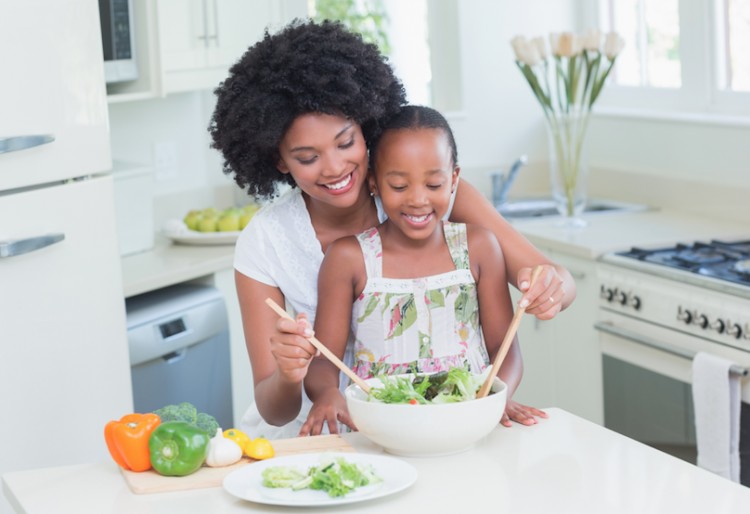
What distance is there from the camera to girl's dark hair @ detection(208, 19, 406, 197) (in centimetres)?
194

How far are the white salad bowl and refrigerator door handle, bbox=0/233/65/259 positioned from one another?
113cm

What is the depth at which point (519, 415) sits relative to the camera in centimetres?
174

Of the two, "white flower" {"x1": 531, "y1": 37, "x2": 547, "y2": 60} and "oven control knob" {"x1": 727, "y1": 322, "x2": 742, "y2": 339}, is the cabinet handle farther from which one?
"oven control knob" {"x1": 727, "y1": 322, "x2": 742, "y2": 339}

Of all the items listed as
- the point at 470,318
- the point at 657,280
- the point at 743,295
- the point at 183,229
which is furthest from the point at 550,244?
the point at 470,318

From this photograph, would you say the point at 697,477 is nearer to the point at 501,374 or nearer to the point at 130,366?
the point at 501,374

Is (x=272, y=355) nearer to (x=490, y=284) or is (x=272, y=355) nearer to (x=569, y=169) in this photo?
(x=490, y=284)

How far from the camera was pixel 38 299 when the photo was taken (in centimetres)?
255

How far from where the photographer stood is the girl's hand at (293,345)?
161cm

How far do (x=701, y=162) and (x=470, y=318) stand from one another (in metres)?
1.91

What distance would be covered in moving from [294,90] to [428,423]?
25.7 inches

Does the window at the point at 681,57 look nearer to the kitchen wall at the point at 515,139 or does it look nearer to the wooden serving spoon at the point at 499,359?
the kitchen wall at the point at 515,139

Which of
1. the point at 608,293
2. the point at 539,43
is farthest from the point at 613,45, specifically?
the point at 608,293

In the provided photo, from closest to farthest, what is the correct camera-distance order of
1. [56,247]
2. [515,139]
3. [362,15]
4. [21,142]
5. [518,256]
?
[518,256]
[21,142]
[56,247]
[515,139]
[362,15]

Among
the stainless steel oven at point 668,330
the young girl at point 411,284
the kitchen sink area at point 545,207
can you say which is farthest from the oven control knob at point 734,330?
the kitchen sink area at point 545,207
